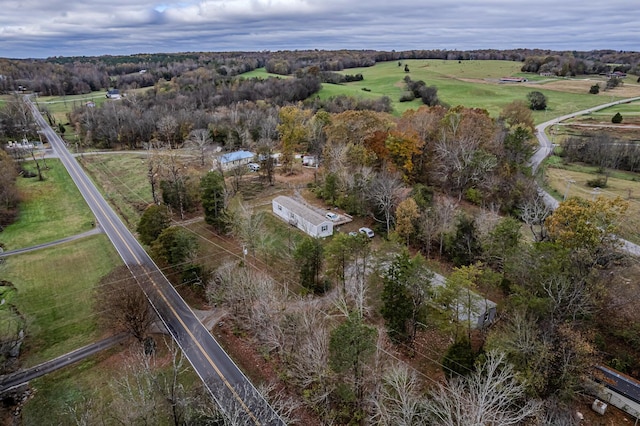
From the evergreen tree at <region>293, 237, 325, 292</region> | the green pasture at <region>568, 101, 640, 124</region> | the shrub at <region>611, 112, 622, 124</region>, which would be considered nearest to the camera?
the evergreen tree at <region>293, 237, 325, 292</region>

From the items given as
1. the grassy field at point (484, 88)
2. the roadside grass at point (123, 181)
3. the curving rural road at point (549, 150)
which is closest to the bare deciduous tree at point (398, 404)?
the curving rural road at point (549, 150)

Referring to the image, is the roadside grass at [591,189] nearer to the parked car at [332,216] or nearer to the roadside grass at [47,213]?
the parked car at [332,216]

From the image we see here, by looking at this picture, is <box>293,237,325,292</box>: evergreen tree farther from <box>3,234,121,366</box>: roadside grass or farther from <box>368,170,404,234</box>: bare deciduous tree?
<box>3,234,121,366</box>: roadside grass

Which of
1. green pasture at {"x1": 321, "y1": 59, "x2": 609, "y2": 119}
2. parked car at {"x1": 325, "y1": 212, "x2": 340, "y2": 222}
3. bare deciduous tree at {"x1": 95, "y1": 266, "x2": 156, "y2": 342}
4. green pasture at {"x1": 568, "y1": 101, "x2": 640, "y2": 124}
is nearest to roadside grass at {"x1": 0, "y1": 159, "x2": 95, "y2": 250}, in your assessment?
bare deciduous tree at {"x1": 95, "y1": 266, "x2": 156, "y2": 342}

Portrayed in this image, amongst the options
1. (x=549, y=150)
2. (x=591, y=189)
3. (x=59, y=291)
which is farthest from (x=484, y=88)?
(x=59, y=291)

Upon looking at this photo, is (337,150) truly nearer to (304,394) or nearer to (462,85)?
(304,394)

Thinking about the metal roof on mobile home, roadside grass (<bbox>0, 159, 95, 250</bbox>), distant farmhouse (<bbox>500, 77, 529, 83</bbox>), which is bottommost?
roadside grass (<bbox>0, 159, 95, 250</bbox>)
